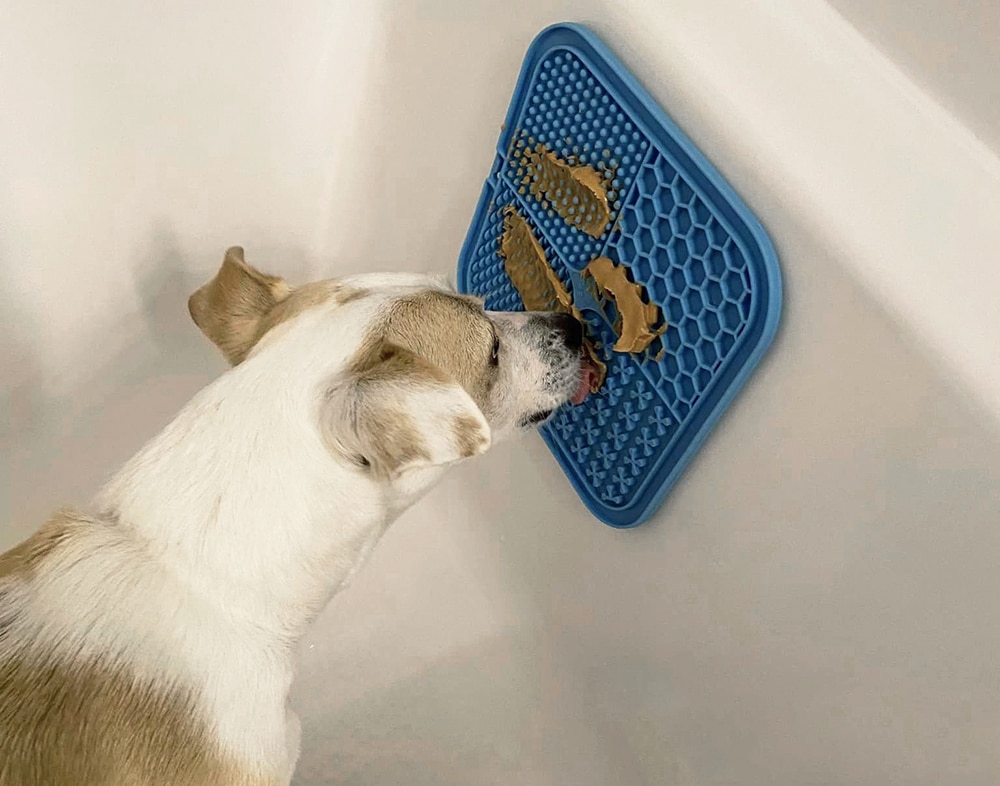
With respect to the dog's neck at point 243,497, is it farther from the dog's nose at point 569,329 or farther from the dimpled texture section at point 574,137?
the dimpled texture section at point 574,137

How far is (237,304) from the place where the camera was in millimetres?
1052

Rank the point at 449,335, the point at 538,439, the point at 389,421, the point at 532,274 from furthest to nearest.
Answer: the point at 538,439, the point at 532,274, the point at 449,335, the point at 389,421

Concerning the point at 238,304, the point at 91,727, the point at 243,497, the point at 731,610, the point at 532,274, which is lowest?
the point at 731,610

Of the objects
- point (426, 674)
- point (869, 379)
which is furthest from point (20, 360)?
point (869, 379)

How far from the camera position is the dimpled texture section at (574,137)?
104 centimetres

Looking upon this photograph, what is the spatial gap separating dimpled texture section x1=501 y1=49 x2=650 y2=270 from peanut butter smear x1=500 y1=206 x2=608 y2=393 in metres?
0.03

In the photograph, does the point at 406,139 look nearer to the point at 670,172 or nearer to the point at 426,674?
the point at 670,172

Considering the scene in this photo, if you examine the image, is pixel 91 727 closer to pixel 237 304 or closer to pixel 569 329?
pixel 237 304

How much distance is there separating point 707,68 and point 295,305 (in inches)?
21.0

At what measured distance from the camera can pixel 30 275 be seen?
1271mm

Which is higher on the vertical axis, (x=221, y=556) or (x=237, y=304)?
(x=237, y=304)

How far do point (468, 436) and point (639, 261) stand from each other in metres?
0.36

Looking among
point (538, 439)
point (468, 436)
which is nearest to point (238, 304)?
point (468, 436)

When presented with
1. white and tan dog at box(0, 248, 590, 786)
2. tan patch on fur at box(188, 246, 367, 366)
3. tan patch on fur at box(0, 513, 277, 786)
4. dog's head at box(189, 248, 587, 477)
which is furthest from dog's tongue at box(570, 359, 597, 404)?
tan patch on fur at box(0, 513, 277, 786)
